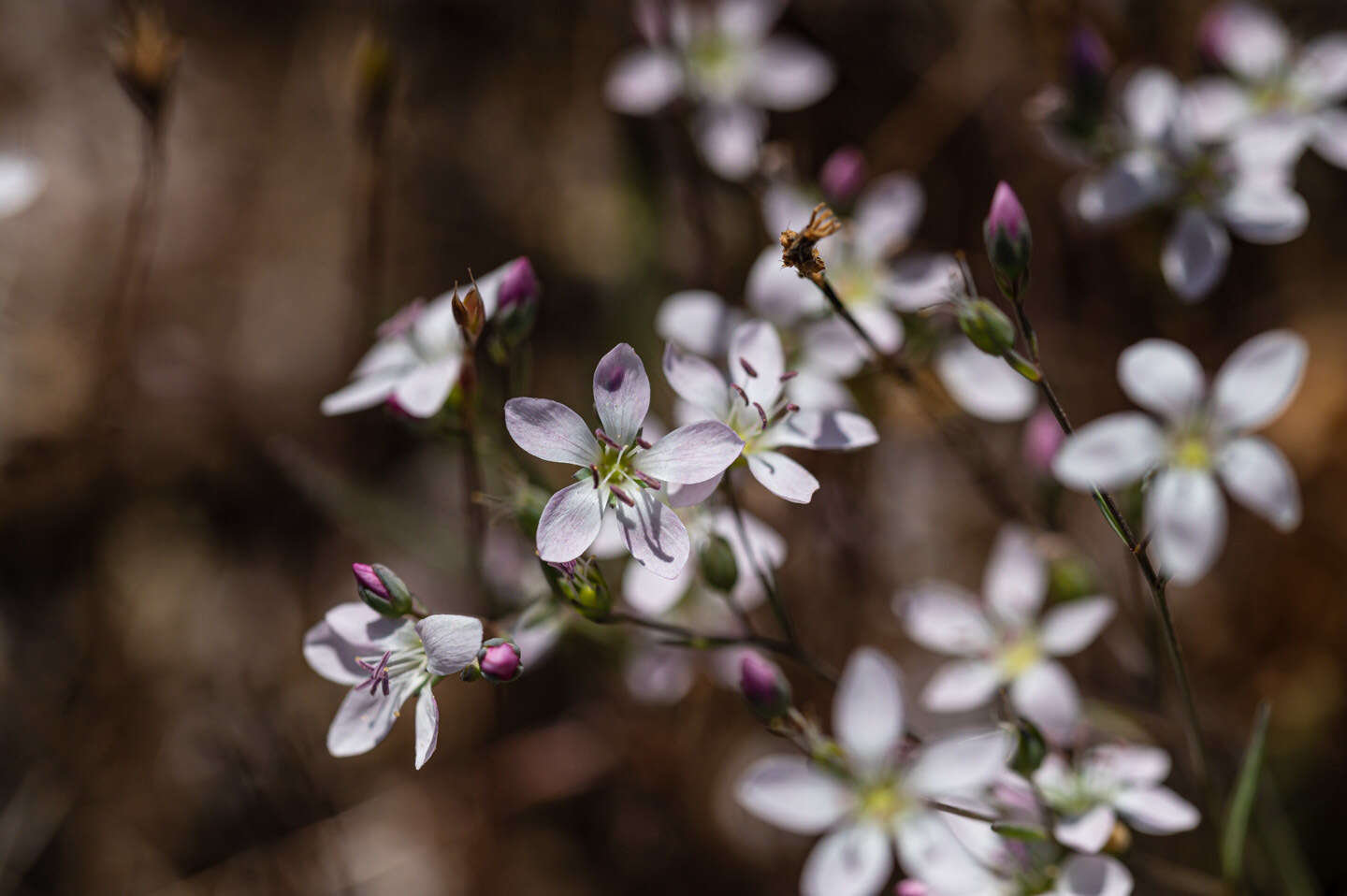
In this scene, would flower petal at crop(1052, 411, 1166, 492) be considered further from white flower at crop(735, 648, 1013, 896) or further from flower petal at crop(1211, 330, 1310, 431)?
white flower at crop(735, 648, 1013, 896)

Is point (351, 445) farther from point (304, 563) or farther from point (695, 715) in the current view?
point (695, 715)

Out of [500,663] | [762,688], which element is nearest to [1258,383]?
[762,688]

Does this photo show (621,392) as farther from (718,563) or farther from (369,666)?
(369,666)

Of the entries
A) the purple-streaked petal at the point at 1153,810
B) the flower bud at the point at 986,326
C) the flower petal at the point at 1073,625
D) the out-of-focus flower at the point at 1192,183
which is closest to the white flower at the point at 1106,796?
the purple-streaked petal at the point at 1153,810

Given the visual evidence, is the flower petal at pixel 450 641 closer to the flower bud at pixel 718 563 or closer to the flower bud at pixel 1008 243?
the flower bud at pixel 718 563

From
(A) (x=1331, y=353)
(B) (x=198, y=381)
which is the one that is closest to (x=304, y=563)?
(B) (x=198, y=381)

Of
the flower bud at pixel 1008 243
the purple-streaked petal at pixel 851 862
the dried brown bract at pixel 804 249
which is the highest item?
the dried brown bract at pixel 804 249
